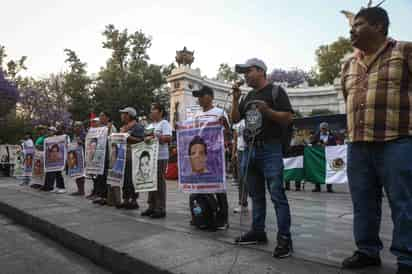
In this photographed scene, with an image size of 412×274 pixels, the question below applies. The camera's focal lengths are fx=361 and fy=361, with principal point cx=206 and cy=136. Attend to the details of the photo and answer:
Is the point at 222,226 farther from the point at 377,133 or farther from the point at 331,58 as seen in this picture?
the point at 331,58

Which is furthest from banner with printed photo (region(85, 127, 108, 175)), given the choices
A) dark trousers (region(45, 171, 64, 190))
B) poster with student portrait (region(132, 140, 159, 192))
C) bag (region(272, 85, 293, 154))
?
bag (region(272, 85, 293, 154))

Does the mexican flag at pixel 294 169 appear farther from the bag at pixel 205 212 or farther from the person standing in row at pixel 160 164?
the bag at pixel 205 212

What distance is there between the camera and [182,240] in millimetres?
3801

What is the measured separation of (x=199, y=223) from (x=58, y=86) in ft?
138

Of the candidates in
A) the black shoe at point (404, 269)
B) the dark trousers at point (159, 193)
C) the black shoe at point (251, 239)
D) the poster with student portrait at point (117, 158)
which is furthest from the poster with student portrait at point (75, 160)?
the black shoe at point (404, 269)

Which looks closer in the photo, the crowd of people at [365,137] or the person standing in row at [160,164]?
the crowd of people at [365,137]

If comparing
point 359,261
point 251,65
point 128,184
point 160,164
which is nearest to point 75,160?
point 128,184

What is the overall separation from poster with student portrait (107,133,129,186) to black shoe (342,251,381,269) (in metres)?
4.26

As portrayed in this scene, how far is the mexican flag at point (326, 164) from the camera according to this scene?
31.0ft

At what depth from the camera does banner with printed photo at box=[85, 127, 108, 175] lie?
707 centimetres

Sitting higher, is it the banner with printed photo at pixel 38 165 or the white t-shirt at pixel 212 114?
the white t-shirt at pixel 212 114

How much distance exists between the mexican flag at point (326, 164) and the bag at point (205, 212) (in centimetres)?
590

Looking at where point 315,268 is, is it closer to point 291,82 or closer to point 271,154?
point 271,154

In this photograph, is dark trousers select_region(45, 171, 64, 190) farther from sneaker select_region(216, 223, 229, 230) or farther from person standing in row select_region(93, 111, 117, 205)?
sneaker select_region(216, 223, 229, 230)
